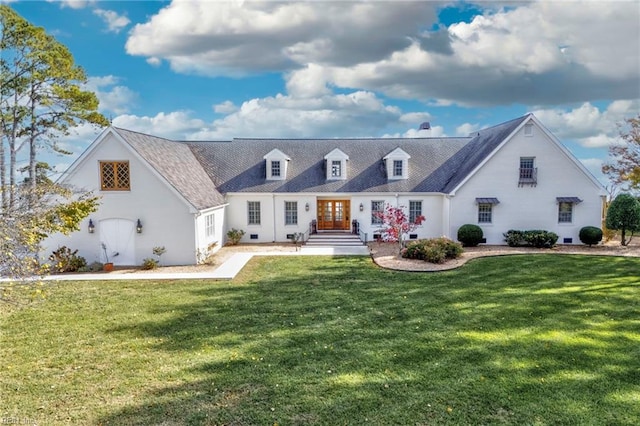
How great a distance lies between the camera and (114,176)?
696 inches

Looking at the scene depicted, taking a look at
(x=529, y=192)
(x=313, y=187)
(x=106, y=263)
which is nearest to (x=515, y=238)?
(x=529, y=192)

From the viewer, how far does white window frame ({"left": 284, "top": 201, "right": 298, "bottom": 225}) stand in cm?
2448

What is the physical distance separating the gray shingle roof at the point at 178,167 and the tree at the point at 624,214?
22.6 metres

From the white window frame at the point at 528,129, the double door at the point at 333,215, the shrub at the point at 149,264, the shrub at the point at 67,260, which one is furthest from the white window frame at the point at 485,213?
the shrub at the point at 67,260

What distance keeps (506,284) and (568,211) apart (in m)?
12.1

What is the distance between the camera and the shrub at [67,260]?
1710 centimetres

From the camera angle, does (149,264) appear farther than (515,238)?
No

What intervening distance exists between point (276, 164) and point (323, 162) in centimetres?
331

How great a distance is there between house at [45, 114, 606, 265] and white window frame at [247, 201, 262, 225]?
9 cm

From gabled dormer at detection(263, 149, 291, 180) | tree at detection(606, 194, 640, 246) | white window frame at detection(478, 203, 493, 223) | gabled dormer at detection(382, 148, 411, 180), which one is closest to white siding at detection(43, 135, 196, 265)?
gabled dormer at detection(263, 149, 291, 180)

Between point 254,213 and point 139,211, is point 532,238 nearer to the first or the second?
point 254,213

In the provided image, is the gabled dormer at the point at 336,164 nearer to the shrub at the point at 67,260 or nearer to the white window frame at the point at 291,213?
the white window frame at the point at 291,213

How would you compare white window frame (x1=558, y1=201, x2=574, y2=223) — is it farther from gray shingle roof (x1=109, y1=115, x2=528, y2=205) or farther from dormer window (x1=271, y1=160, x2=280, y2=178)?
dormer window (x1=271, y1=160, x2=280, y2=178)

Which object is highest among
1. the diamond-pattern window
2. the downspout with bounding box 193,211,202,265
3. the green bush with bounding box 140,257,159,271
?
the diamond-pattern window
